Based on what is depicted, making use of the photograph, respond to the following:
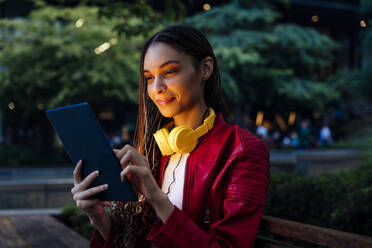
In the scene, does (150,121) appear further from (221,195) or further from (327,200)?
(327,200)

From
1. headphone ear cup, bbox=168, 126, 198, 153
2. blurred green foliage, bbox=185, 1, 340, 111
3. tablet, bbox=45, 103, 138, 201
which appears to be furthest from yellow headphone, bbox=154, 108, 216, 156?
blurred green foliage, bbox=185, 1, 340, 111

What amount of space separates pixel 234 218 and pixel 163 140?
52cm

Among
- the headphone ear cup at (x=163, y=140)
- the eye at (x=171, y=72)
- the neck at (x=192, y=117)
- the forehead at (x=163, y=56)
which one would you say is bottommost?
the headphone ear cup at (x=163, y=140)

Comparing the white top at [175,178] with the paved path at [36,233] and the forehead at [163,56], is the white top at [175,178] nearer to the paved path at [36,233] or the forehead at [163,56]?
the forehead at [163,56]

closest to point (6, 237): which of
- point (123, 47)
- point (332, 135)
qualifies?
point (123, 47)

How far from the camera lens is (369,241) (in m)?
1.74

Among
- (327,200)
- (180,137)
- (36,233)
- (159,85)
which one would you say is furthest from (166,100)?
(36,233)

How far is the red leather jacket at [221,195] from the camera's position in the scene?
1761mm

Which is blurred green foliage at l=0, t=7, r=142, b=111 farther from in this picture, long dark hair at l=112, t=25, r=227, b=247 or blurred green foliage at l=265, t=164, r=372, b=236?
long dark hair at l=112, t=25, r=227, b=247

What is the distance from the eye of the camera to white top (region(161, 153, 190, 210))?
80.6 inches

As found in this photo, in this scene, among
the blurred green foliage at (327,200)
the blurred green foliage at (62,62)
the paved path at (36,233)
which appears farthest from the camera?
the blurred green foliage at (62,62)

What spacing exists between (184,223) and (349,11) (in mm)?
31581

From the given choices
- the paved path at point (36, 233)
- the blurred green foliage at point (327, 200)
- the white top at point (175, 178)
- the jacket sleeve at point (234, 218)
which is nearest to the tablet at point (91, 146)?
the jacket sleeve at point (234, 218)

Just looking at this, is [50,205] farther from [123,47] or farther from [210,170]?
[123,47]
